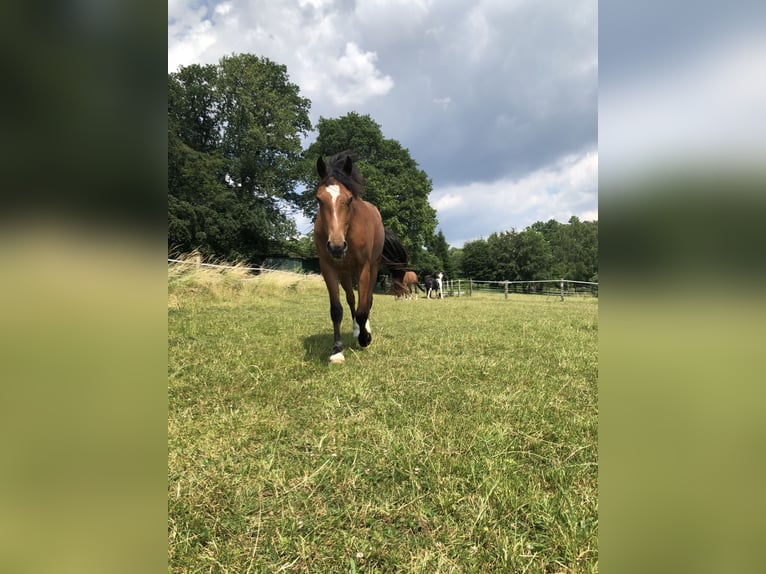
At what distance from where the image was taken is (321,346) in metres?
4.33

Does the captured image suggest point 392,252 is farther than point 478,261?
No

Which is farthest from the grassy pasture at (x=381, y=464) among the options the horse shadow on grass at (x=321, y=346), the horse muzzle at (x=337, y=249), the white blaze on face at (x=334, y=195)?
the white blaze on face at (x=334, y=195)

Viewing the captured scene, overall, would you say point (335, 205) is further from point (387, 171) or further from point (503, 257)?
point (503, 257)

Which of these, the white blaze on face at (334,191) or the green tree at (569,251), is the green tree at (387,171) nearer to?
the white blaze on face at (334,191)

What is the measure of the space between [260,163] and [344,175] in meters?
27.2

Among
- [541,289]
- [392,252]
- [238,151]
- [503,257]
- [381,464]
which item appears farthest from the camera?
[503,257]

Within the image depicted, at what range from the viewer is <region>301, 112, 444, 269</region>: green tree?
2752 centimetres

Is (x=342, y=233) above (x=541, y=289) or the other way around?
above

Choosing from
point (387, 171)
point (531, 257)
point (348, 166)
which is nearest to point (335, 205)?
point (348, 166)

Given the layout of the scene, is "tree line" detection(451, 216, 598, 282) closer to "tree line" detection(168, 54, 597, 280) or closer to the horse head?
"tree line" detection(168, 54, 597, 280)

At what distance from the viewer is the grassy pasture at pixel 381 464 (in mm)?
1179
